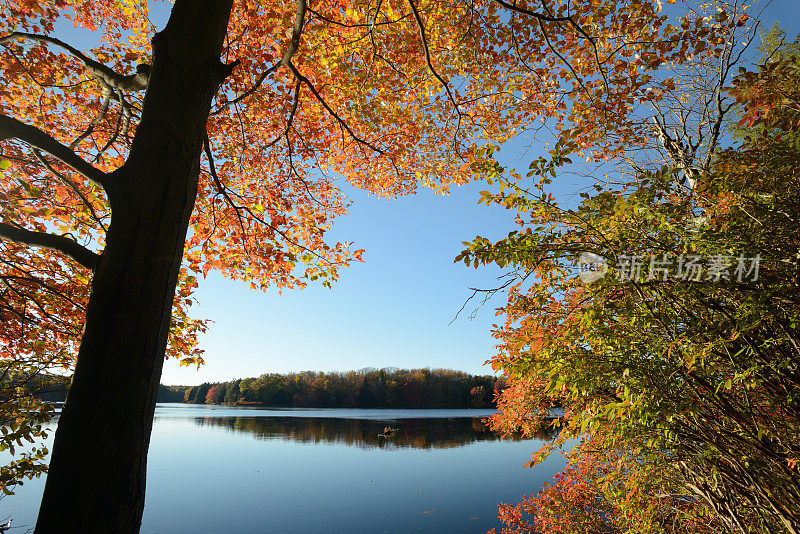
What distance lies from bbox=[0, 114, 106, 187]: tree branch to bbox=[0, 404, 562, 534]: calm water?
35.5 feet

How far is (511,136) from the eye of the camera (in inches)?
264

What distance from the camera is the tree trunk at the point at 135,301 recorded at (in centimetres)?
142

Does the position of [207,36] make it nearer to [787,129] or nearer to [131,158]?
[131,158]

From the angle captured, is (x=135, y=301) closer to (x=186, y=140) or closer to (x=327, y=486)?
(x=186, y=140)

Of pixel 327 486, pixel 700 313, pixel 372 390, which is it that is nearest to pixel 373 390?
pixel 372 390

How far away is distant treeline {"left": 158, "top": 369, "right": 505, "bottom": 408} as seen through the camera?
298ft

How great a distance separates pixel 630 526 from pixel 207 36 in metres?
7.55

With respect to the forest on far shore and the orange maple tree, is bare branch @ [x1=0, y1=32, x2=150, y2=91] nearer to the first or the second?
the orange maple tree

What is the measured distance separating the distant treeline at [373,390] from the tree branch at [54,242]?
89.6 meters

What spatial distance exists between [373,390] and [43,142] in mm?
96300

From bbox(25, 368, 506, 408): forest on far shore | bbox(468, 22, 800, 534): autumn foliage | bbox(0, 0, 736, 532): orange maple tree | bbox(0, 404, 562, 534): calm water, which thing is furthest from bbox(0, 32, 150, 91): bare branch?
bbox(25, 368, 506, 408): forest on far shore

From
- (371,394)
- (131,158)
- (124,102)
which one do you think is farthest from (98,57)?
(371,394)

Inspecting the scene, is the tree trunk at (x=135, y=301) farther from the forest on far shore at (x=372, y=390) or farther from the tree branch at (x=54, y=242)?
the forest on far shore at (x=372, y=390)

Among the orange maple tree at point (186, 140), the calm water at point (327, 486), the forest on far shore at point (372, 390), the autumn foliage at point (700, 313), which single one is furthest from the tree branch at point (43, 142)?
the forest on far shore at point (372, 390)
